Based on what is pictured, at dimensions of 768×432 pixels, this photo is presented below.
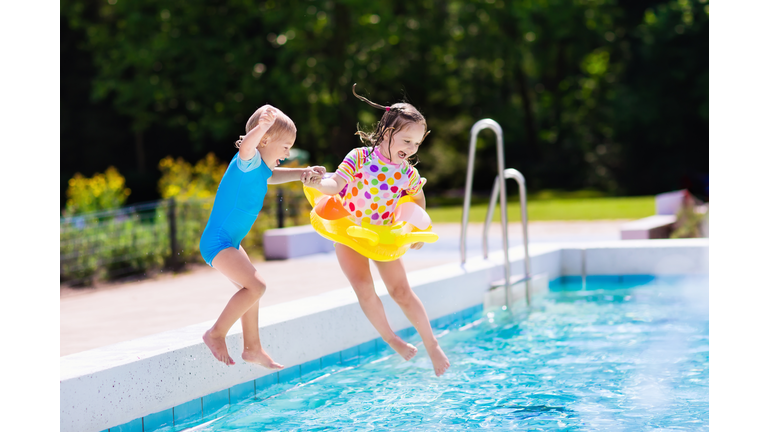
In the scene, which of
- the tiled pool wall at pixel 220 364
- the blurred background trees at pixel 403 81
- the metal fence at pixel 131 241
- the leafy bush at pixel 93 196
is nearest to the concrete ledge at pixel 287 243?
the metal fence at pixel 131 241

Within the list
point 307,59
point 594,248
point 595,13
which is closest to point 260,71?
point 307,59

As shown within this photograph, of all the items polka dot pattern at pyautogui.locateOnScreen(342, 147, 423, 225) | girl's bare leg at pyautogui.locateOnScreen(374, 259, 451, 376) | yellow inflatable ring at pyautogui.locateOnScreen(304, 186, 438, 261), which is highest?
polka dot pattern at pyautogui.locateOnScreen(342, 147, 423, 225)

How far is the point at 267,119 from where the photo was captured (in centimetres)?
368

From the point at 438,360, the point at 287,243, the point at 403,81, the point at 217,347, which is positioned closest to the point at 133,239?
the point at 287,243

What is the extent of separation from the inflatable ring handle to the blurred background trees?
15.0 metres

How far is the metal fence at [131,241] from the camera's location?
943 centimetres

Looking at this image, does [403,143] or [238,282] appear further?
[403,143]

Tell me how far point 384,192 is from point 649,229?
7485 mm

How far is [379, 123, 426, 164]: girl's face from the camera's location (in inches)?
160

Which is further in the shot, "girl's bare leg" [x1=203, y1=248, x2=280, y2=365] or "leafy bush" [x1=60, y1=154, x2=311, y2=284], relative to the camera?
"leafy bush" [x1=60, y1=154, x2=311, y2=284]

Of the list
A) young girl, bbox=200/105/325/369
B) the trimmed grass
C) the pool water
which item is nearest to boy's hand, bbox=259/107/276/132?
young girl, bbox=200/105/325/369

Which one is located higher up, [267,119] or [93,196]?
[267,119]

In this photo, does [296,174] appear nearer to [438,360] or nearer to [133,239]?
[438,360]

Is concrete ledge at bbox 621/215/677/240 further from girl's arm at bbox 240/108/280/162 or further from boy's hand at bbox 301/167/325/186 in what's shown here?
girl's arm at bbox 240/108/280/162
